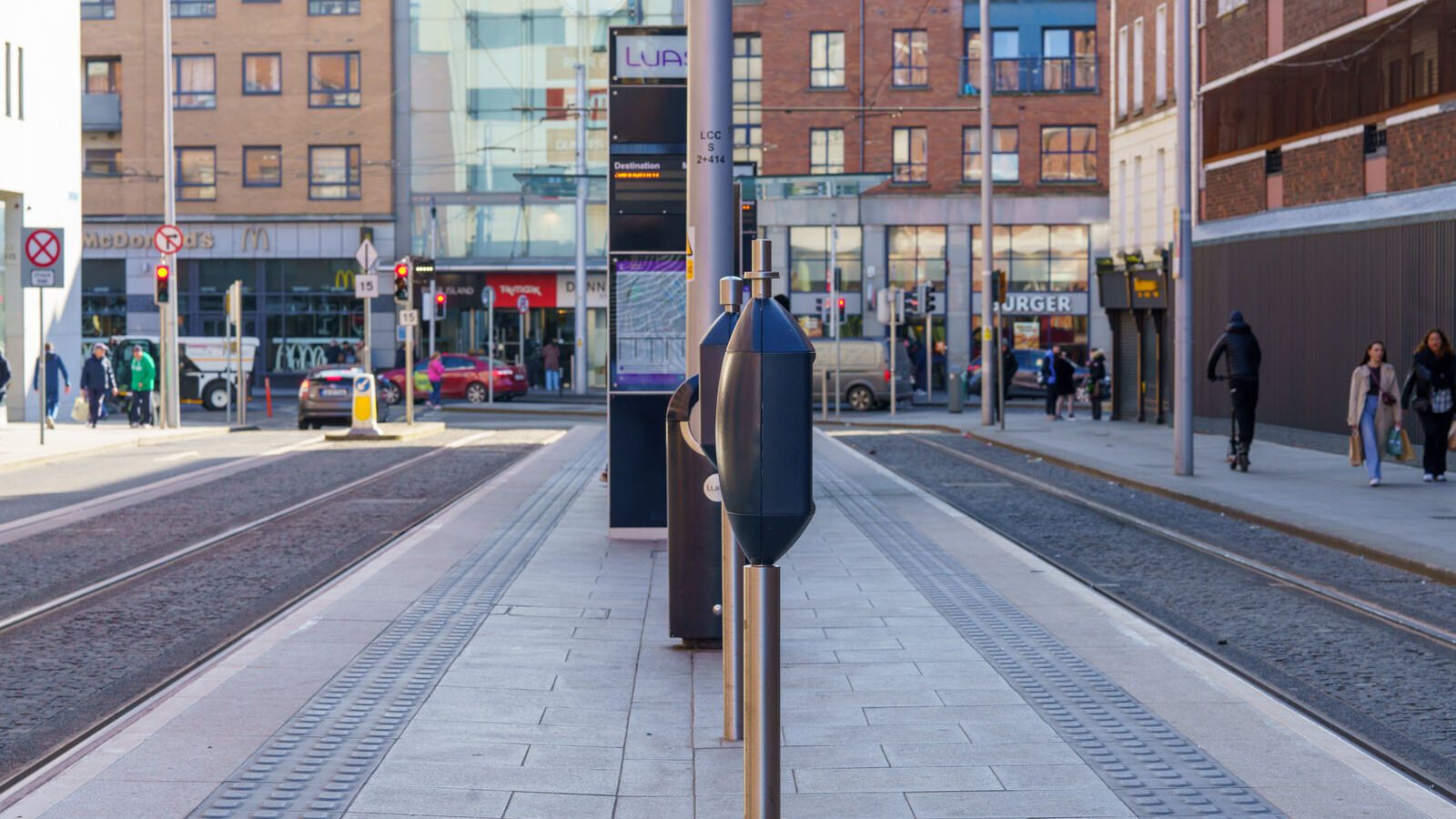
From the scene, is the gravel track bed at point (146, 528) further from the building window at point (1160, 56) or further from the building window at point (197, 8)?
the building window at point (197, 8)

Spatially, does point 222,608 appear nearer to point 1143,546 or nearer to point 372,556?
point 372,556

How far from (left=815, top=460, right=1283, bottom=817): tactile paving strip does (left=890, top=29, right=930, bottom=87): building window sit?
46.2 metres

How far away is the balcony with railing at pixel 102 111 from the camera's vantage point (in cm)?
5812

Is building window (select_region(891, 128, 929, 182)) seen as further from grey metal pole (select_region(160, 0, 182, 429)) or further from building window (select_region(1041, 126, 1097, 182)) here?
grey metal pole (select_region(160, 0, 182, 429))

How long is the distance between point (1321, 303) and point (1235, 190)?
18.2ft

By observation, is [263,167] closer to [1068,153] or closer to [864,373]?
[864,373]

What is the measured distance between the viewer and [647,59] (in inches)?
554

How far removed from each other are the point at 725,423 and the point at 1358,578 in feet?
30.4

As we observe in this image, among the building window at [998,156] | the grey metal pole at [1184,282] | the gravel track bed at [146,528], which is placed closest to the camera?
the gravel track bed at [146,528]

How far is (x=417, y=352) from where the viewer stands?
57625mm

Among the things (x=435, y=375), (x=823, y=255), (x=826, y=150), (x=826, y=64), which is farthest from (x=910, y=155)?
(x=435, y=375)

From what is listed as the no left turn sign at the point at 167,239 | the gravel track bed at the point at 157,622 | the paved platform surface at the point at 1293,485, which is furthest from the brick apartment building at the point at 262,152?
the gravel track bed at the point at 157,622

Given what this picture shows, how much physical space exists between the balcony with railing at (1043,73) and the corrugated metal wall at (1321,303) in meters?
24.2

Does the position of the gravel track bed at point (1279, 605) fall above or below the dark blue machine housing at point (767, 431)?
below
